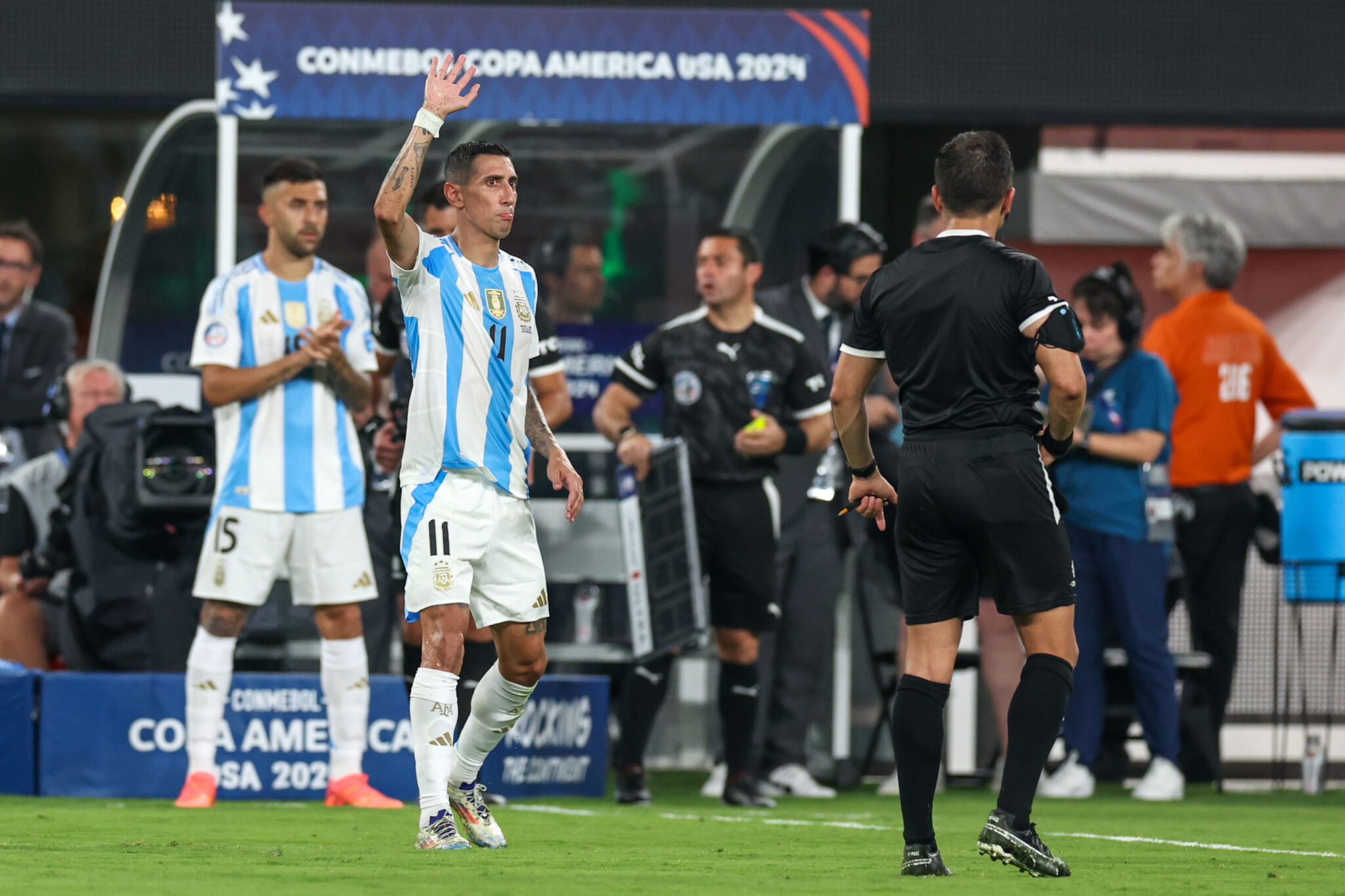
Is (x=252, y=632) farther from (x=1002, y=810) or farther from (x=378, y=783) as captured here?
(x=1002, y=810)

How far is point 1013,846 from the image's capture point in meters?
4.90

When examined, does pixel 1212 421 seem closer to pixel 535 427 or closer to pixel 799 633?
pixel 799 633

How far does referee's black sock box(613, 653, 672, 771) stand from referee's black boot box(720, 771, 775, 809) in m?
0.37

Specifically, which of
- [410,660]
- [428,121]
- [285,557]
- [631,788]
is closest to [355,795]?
[410,660]

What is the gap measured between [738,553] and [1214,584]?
8.92 ft

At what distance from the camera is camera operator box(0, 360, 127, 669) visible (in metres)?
9.04

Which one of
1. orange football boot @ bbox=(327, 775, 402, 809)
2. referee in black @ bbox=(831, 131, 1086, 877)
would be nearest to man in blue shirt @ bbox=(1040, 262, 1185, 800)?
orange football boot @ bbox=(327, 775, 402, 809)

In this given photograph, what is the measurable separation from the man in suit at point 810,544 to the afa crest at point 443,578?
3.20 metres

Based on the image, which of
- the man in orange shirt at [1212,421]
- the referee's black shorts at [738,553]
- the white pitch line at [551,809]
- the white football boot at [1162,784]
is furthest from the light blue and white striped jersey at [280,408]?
the man in orange shirt at [1212,421]

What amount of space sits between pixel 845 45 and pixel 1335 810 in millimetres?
3991

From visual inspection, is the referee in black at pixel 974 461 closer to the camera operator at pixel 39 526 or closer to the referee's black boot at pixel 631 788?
the referee's black boot at pixel 631 788

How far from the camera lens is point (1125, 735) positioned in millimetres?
9727

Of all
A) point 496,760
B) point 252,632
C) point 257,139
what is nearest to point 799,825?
point 496,760

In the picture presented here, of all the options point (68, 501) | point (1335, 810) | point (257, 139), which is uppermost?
point (257, 139)
